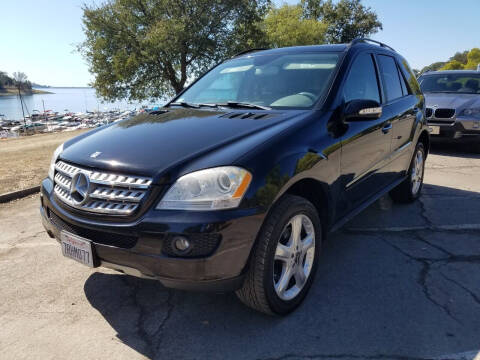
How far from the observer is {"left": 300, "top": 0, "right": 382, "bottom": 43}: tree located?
49.8 m

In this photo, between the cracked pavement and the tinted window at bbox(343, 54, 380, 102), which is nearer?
the cracked pavement

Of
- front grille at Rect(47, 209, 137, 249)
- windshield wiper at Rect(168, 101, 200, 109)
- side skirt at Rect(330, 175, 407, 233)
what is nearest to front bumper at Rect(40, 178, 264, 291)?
front grille at Rect(47, 209, 137, 249)

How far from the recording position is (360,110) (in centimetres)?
289

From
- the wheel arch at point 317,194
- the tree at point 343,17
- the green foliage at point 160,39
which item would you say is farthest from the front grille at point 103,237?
the tree at point 343,17

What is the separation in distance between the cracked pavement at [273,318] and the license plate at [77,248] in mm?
487

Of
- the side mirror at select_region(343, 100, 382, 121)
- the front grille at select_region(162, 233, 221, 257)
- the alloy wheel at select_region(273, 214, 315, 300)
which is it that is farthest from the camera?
the side mirror at select_region(343, 100, 382, 121)

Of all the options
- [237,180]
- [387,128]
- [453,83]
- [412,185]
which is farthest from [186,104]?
[453,83]

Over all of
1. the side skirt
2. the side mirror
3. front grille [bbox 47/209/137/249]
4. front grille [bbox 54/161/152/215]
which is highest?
the side mirror

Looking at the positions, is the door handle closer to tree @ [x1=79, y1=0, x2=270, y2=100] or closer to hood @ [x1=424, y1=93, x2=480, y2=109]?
hood @ [x1=424, y1=93, x2=480, y2=109]

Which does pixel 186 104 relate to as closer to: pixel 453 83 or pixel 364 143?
pixel 364 143

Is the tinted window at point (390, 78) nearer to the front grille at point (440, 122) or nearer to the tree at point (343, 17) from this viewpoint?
the front grille at point (440, 122)

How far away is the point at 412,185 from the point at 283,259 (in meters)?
3.00

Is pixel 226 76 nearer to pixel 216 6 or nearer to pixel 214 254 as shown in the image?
pixel 214 254

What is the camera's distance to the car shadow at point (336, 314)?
7.33 feet
